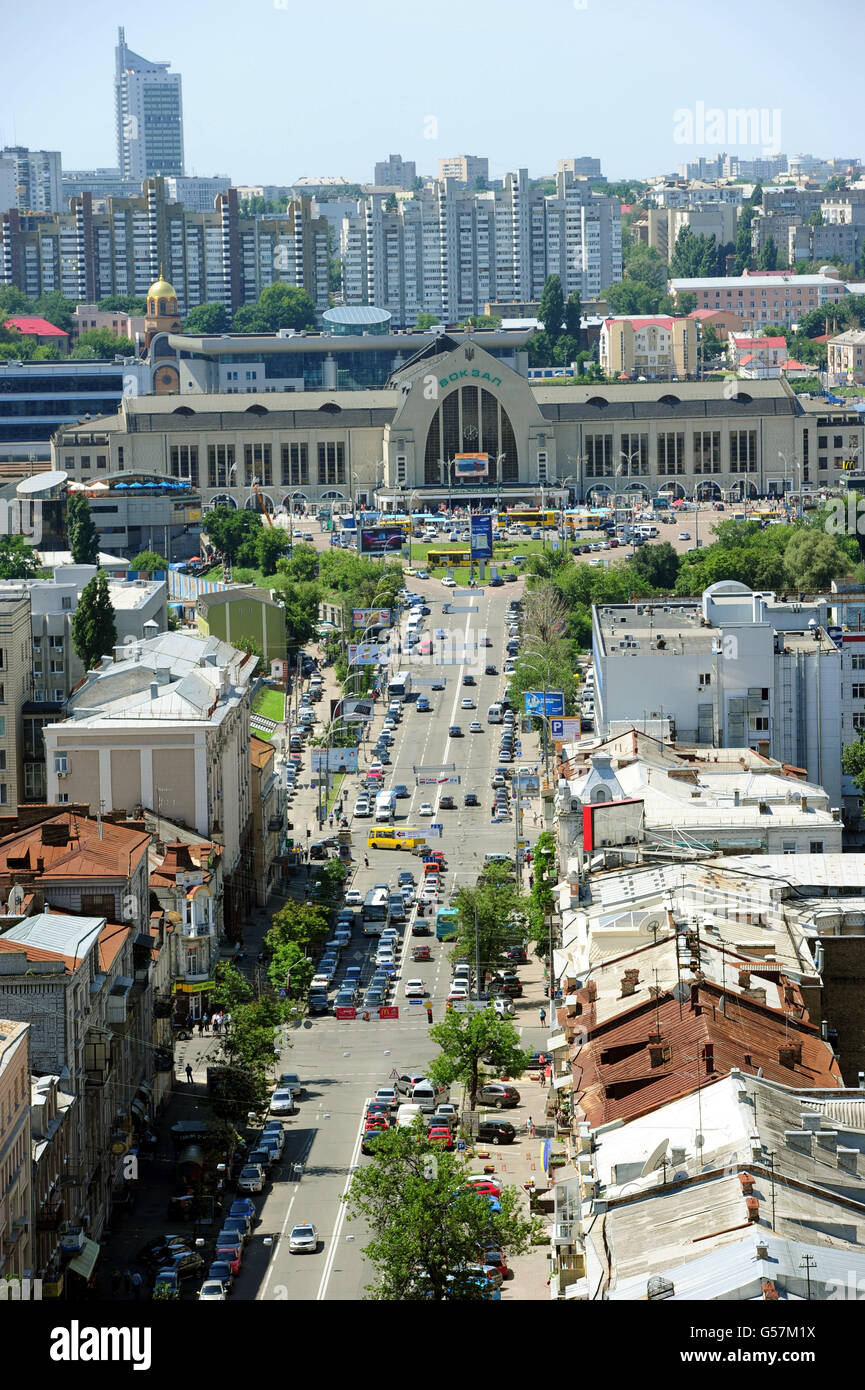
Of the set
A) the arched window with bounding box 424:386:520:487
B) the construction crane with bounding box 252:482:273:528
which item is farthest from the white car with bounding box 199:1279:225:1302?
the arched window with bounding box 424:386:520:487

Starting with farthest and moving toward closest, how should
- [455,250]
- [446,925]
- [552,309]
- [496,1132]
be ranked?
[455,250], [552,309], [446,925], [496,1132]

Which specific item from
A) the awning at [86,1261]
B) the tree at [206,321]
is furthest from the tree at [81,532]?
the tree at [206,321]

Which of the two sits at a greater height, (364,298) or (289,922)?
(364,298)

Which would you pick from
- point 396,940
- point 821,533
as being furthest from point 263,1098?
point 821,533

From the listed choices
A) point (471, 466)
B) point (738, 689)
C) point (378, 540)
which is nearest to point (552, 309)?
point (471, 466)

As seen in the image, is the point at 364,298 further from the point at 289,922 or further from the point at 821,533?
the point at 289,922

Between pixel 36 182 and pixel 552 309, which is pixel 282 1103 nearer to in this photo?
pixel 552 309

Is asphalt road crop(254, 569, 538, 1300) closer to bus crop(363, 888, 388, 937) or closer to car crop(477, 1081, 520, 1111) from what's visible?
bus crop(363, 888, 388, 937)
